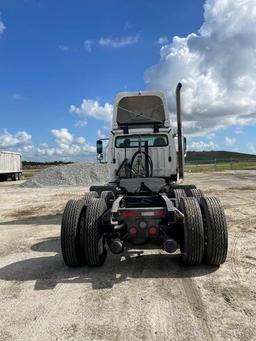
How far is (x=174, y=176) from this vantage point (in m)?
11.0

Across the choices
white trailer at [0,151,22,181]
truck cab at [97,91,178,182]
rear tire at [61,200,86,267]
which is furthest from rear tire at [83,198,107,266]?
white trailer at [0,151,22,181]

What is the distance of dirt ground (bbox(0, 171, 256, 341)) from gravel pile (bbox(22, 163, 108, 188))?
24.7m

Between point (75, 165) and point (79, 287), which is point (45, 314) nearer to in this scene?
point (79, 287)

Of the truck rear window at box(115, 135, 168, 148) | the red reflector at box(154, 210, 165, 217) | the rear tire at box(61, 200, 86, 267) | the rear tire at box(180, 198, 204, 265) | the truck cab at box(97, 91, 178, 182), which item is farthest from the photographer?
the truck rear window at box(115, 135, 168, 148)

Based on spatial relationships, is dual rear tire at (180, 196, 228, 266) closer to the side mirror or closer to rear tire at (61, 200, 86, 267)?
rear tire at (61, 200, 86, 267)

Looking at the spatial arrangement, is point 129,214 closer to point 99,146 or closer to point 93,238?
point 93,238

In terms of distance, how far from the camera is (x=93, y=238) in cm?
639

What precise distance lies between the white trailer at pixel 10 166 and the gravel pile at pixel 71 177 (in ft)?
34.3

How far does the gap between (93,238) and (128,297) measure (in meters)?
1.39

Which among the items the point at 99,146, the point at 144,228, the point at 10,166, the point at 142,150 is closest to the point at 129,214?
the point at 144,228

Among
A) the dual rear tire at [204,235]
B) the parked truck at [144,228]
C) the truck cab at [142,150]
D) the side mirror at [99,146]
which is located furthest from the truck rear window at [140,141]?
the dual rear tire at [204,235]

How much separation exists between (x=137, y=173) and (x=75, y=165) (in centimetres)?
2580

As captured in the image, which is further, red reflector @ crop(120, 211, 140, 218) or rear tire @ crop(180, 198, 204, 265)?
red reflector @ crop(120, 211, 140, 218)

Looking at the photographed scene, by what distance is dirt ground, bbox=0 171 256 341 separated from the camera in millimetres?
4223
